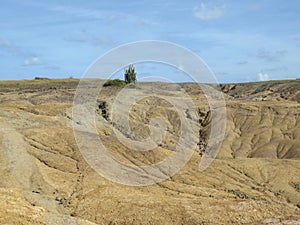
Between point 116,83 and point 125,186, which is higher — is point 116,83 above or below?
above

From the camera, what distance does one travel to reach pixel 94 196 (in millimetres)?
53625

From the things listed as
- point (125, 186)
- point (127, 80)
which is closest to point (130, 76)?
point (127, 80)

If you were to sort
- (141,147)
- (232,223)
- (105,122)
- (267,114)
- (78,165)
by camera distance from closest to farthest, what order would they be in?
1. (232,223)
2. (78,165)
3. (141,147)
4. (105,122)
5. (267,114)

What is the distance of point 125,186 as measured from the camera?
5988 cm

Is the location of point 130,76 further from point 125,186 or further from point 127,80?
point 125,186

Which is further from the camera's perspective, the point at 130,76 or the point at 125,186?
the point at 130,76

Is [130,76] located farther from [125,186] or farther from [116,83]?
[125,186]

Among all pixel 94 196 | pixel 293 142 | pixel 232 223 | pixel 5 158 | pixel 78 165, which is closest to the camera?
pixel 232 223

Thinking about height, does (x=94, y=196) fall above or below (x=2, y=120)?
below

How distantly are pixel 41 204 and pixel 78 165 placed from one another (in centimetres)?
1639

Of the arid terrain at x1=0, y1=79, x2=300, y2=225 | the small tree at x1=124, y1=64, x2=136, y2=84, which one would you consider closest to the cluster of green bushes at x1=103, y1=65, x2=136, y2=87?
the small tree at x1=124, y1=64, x2=136, y2=84

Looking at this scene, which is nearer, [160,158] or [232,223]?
[232,223]

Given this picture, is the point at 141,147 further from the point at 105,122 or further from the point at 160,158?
the point at 105,122

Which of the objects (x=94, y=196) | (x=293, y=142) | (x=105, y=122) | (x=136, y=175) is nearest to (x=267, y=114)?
(x=293, y=142)
